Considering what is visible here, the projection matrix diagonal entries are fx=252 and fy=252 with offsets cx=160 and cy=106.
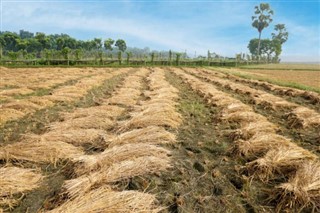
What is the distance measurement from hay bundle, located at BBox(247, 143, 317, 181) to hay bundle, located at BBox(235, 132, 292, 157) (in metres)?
0.30

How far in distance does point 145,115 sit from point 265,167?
8.87 feet

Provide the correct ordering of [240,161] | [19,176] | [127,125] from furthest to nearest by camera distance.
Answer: [127,125], [240,161], [19,176]

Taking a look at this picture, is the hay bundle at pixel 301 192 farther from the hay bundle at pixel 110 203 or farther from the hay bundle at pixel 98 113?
the hay bundle at pixel 98 113

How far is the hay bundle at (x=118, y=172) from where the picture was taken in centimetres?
248

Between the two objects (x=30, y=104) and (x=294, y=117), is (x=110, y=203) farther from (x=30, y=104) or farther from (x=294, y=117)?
(x=30, y=104)

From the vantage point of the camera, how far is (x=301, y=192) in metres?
2.46

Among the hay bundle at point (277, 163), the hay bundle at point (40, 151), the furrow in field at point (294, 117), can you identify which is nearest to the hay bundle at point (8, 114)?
the hay bundle at point (40, 151)

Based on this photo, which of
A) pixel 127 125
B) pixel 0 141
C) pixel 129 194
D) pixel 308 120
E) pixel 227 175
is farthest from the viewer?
pixel 308 120

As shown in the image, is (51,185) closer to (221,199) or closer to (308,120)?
(221,199)

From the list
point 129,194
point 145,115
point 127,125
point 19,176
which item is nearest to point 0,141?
point 19,176

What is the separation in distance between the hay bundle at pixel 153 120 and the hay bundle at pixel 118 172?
1506 mm

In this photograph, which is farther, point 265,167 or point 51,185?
point 265,167

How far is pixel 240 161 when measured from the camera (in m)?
3.48

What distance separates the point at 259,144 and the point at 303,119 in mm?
2485
